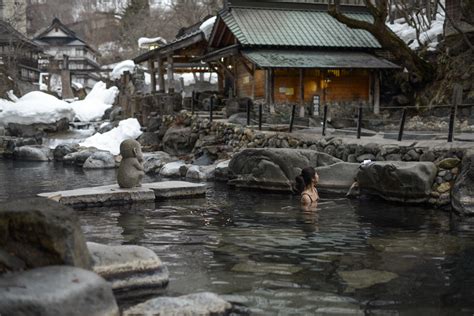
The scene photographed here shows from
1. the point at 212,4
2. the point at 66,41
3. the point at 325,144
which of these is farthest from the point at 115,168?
the point at 66,41

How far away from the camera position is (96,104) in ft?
143

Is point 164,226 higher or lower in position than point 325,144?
lower

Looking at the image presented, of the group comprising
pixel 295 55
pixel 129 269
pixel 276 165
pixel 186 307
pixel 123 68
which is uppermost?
pixel 123 68

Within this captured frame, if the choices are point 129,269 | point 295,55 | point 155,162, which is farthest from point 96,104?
point 129,269

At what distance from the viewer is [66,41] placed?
6550cm

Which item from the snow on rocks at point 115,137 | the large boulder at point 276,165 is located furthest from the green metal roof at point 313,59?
the large boulder at point 276,165

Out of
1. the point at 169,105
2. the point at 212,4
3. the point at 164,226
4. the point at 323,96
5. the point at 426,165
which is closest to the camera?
the point at 164,226

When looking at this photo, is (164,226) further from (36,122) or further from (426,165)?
(36,122)

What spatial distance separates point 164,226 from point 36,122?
2714 centimetres

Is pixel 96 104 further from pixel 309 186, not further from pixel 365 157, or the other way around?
pixel 309 186

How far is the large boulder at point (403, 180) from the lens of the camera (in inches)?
507

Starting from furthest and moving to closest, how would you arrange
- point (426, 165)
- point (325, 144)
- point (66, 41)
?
point (66, 41) < point (325, 144) < point (426, 165)

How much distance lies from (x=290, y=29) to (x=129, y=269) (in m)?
24.2

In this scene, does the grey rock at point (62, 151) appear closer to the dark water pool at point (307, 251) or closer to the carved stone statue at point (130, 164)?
the carved stone statue at point (130, 164)
